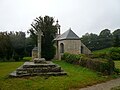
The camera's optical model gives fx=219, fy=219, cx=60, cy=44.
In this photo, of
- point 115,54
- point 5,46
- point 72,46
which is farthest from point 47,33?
point 115,54

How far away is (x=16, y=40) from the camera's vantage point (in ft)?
158

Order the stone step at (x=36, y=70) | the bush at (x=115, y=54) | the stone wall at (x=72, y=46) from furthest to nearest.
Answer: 1. the bush at (x=115, y=54)
2. the stone wall at (x=72, y=46)
3. the stone step at (x=36, y=70)

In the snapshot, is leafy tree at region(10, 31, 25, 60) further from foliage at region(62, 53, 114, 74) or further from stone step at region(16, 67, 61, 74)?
stone step at region(16, 67, 61, 74)

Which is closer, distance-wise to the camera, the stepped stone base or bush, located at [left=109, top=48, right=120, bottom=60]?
the stepped stone base

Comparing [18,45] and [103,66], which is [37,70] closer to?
[103,66]

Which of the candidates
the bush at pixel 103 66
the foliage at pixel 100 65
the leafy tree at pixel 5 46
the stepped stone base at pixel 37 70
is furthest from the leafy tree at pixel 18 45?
the stepped stone base at pixel 37 70

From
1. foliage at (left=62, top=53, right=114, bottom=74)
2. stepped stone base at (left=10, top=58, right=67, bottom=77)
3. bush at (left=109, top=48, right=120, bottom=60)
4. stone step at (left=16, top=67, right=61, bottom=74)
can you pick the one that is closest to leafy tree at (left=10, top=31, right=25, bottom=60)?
bush at (left=109, top=48, right=120, bottom=60)

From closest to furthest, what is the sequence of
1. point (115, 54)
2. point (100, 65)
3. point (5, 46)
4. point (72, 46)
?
point (100, 65)
point (5, 46)
point (72, 46)
point (115, 54)

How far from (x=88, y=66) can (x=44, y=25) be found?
55.4 feet

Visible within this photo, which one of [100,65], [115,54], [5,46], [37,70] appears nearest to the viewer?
[37,70]

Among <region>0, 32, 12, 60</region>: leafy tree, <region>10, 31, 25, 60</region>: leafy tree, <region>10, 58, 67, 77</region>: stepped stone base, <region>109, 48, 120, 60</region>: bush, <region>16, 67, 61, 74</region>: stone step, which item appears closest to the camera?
<region>10, 58, 67, 77</region>: stepped stone base

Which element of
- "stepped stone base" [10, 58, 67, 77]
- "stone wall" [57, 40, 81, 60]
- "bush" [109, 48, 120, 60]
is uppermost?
"stone wall" [57, 40, 81, 60]

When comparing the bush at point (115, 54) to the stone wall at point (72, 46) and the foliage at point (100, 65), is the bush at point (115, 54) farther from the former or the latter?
the foliage at point (100, 65)

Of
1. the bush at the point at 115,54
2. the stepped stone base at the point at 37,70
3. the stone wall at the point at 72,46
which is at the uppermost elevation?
the stone wall at the point at 72,46
